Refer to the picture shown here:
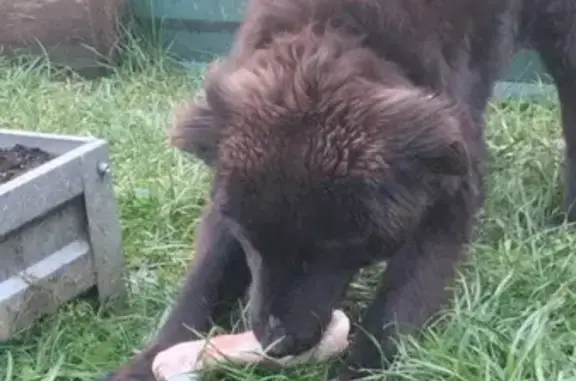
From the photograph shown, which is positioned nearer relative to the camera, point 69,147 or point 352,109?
point 352,109

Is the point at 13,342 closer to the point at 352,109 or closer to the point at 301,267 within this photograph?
the point at 301,267

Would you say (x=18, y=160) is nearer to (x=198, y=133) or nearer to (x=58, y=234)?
(x=58, y=234)

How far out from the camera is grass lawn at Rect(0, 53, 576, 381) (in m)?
2.92

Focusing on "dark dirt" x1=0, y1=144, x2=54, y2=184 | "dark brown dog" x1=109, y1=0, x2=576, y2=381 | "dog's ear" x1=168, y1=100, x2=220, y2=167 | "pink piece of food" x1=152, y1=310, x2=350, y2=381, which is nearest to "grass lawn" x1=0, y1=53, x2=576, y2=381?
"pink piece of food" x1=152, y1=310, x2=350, y2=381

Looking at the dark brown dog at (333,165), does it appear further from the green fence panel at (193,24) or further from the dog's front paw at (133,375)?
the green fence panel at (193,24)

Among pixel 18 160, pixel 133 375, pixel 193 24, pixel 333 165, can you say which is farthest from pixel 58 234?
pixel 193 24

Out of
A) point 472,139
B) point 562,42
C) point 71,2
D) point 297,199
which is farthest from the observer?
point 71,2

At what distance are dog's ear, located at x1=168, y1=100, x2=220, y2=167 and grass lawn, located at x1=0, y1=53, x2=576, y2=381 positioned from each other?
21.3 inches

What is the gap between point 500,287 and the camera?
328cm

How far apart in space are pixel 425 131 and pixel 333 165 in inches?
9.5

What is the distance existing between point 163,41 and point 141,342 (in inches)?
125

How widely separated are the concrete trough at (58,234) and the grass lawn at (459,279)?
77 mm

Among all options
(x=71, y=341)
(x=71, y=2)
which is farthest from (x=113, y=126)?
(x=71, y=341)

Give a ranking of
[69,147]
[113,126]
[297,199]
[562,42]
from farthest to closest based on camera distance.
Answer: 1. [113,126]
2. [562,42]
3. [69,147]
4. [297,199]
